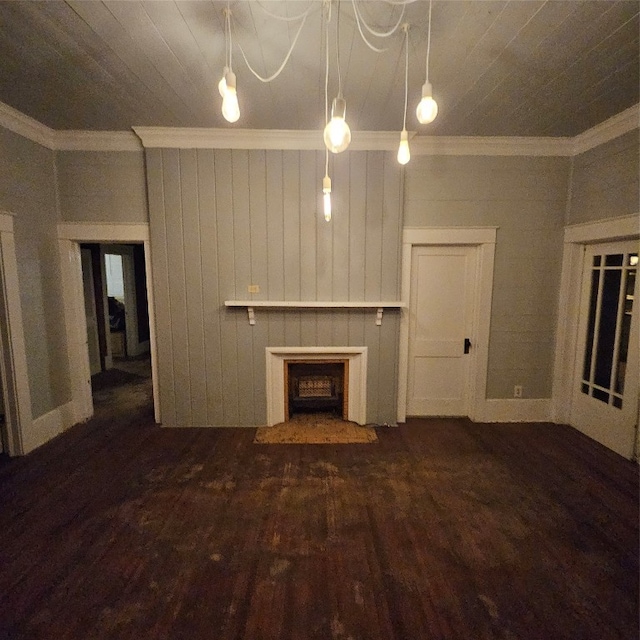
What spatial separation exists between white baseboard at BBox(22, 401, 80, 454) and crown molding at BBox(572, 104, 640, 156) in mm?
5487

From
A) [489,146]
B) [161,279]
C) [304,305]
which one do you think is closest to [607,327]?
→ [489,146]

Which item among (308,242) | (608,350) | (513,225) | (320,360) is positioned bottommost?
(320,360)

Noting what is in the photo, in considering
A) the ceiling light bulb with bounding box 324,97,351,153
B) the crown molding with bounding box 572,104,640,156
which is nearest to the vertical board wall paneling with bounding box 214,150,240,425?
the ceiling light bulb with bounding box 324,97,351,153

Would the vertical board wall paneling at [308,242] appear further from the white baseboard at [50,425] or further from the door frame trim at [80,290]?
the white baseboard at [50,425]

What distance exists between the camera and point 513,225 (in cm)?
332

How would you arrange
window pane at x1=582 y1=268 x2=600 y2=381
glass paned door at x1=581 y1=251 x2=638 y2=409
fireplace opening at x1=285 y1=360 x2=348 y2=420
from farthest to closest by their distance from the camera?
1. fireplace opening at x1=285 y1=360 x2=348 y2=420
2. window pane at x1=582 y1=268 x2=600 y2=381
3. glass paned door at x1=581 y1=251 x2=638 y2=409

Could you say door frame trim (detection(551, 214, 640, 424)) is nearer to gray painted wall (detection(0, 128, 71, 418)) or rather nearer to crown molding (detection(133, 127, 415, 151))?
crown molding (detection(133, 127, 415, 151))

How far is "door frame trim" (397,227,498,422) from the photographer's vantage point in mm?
3301

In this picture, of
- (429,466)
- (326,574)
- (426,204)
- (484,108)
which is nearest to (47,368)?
(326,574)

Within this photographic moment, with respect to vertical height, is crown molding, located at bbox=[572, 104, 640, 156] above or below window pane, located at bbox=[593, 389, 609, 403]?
above

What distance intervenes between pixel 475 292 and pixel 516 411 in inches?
51.9

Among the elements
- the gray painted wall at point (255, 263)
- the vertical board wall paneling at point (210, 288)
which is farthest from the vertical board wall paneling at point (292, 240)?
the vertical board wall paneling at point (210, 288)

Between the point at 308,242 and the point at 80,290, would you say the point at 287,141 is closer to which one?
the point at 308,242

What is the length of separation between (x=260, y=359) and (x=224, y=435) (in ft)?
2.60
